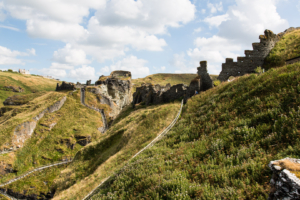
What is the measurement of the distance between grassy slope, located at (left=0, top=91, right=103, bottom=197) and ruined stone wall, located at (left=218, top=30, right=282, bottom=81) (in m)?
41.8

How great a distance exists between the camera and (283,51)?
850 inches

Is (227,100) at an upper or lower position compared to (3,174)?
upper

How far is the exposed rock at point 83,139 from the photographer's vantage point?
216 ft

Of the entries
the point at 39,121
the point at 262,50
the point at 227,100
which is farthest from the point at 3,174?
the point at 262,50

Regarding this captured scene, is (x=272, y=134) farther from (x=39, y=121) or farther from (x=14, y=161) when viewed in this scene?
(x=39, y=121)

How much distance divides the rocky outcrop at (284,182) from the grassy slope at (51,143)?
51.1 m

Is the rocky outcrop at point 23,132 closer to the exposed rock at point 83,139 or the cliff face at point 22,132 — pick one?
the cliff face at point 22,132

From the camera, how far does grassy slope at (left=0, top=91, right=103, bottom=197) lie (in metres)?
50.2

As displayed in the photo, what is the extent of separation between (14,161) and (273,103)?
73.1 m

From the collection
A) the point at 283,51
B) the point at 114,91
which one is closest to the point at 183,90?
the point at 283,51

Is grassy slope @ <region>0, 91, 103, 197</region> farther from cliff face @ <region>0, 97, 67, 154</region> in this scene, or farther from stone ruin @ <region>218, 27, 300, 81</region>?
stone ruin @ <region>218, 27, 300, 81</region>

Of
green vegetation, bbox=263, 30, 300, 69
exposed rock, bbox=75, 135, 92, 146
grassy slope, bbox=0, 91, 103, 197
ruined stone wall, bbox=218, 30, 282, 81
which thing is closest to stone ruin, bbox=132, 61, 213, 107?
ruined stone wall, bbox=218, 30, 282, 81

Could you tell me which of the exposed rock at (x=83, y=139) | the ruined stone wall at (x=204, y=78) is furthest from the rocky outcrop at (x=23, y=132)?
the ruined stone wall at (x=204, y=78)

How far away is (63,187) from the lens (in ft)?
80.1
